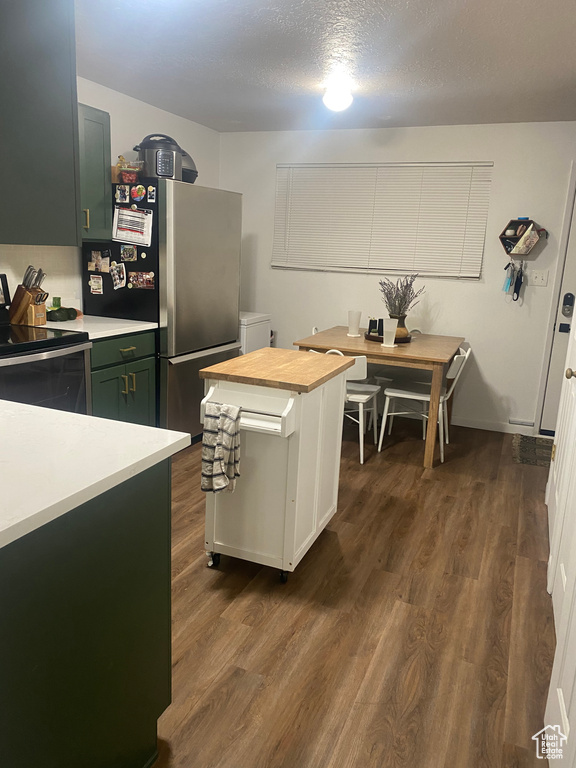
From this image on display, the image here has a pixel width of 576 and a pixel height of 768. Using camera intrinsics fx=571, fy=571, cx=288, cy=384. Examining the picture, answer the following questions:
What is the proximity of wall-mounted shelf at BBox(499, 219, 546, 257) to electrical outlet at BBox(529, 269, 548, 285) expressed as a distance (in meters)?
0.18

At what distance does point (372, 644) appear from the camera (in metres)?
2.12

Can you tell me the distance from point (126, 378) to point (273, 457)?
4.95 feet

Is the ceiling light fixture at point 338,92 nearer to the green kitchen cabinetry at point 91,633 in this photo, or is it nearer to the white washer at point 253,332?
the white washer at point 253,332

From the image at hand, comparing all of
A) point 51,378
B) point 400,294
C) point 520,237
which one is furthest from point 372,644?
point 520,237

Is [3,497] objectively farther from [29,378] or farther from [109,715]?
[29,378]

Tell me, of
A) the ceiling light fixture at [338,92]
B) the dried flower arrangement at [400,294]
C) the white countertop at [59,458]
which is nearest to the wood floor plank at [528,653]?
the white countertop at [59,458]

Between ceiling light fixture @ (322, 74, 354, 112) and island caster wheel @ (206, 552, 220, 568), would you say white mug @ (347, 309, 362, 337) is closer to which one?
ceiling light fixture @ (322, 74, 354, 112)

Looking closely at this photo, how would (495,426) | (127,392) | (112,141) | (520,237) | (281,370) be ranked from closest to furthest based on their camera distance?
(281,370), (127,392), (112,141), (520,237), (495,426)

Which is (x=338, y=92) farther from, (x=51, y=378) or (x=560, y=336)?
(x=560, y=336)

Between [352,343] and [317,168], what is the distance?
70.3 inches

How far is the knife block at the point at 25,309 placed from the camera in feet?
10.3

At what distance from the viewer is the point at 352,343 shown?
162 inches

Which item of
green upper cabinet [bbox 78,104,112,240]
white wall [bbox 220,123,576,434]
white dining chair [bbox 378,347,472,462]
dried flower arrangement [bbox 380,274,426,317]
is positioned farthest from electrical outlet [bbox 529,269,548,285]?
green upper cabinet [bbox 78,104,112,240]

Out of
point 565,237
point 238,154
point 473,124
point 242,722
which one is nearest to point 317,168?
point 238,154
